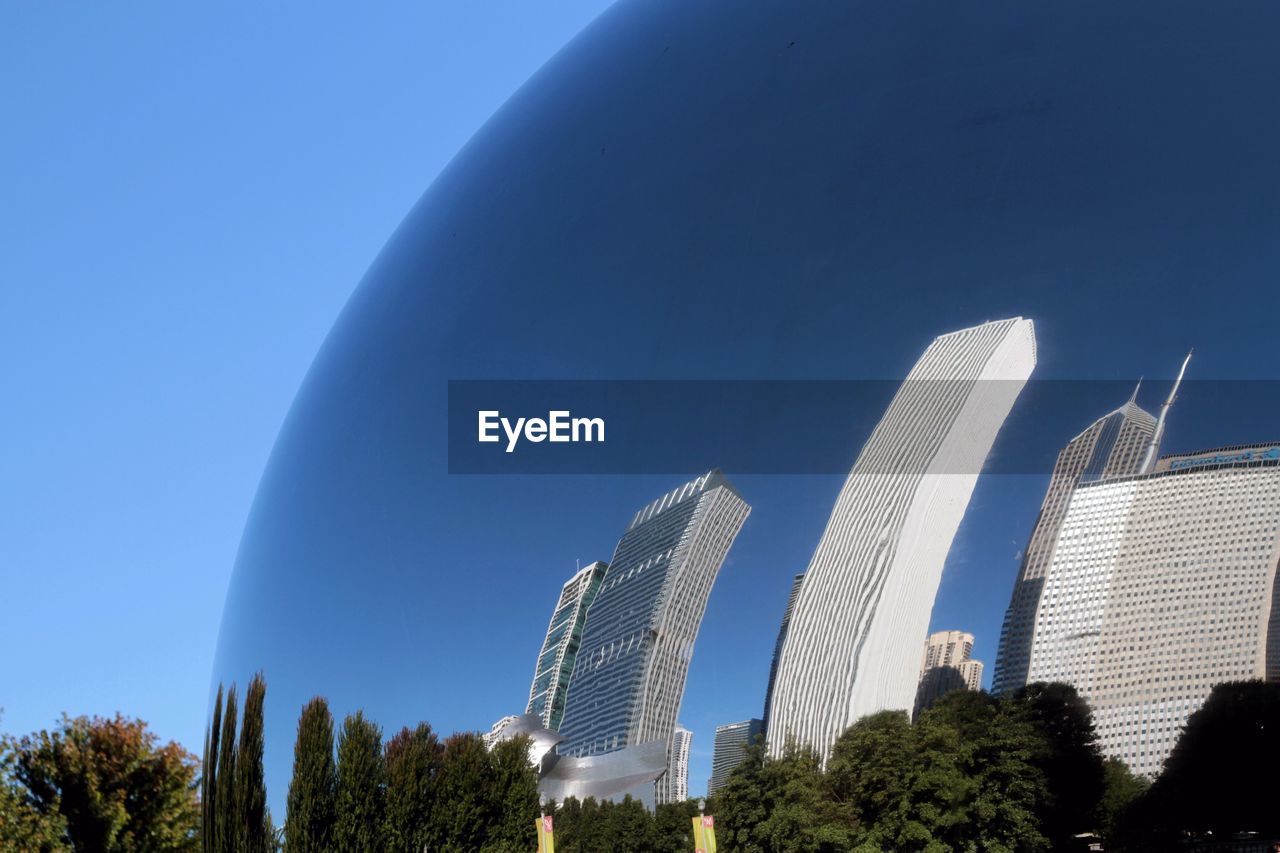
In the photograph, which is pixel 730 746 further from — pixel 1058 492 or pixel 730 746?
pixel 1058 492

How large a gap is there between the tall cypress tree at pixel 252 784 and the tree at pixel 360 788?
1034mm

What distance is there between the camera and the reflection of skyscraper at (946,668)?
530cm

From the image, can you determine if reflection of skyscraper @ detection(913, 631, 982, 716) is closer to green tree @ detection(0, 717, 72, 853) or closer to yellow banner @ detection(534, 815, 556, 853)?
yellow banner @ detection(534, 815, 556, 853)

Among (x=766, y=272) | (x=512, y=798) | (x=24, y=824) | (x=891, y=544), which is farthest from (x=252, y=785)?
(x=24, y=824)

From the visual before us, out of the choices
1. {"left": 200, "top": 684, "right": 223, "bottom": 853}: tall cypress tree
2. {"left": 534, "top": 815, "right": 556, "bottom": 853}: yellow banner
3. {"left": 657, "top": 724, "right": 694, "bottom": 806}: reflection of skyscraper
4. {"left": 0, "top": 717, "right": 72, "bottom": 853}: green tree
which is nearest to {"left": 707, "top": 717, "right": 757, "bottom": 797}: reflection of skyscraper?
{"left": 657, "top": 724, "right": 694, "bottom": 806}: reflection of skyscraper

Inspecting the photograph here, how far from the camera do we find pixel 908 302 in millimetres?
6000

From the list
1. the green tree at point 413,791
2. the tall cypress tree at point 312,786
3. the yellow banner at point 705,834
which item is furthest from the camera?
the tall cypress tree at point 312,786

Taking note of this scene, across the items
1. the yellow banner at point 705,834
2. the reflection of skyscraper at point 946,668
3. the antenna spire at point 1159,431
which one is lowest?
the yellow banner at point 705,834

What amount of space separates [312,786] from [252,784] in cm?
89

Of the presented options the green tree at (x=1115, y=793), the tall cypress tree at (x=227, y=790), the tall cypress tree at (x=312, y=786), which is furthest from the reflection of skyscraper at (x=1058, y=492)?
the tall cypress tree at (x=227, y=790)

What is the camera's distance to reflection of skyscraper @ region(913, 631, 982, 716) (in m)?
5.30

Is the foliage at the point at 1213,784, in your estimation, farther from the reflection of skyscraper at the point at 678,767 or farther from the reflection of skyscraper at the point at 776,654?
the reflection of skyscraper at the point at 678,767

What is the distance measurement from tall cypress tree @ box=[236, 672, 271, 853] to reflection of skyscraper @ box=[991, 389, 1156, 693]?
4719mm

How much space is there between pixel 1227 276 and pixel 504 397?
11.7 ft
